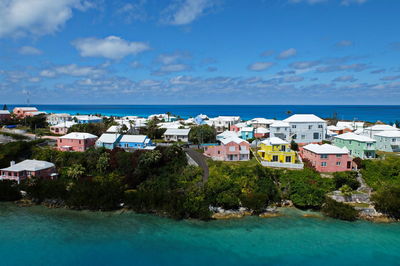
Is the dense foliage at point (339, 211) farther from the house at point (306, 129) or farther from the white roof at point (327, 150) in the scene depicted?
the house at point (306, 129)

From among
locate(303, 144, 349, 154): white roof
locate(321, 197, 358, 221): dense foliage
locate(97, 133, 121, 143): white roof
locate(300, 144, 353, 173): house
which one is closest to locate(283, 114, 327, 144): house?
locate(303, 144, 349, 154): white roof

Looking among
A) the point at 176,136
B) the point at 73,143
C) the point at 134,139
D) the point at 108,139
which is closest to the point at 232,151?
the point at 134,139

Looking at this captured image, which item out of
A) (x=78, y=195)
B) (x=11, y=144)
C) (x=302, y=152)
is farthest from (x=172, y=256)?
(x=11, y=144)

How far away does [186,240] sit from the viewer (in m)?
24.3

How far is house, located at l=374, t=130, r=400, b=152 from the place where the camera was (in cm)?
4397

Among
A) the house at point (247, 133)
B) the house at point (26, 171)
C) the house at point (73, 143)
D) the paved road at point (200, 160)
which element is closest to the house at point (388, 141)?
the house at point (247, 133)

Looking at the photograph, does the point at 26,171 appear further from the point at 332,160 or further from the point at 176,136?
the point at 332,160

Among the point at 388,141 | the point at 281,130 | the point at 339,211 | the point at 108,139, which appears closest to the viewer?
the point at 339,211

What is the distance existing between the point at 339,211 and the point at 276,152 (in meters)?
12.6

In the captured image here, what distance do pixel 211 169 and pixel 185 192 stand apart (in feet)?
21.3

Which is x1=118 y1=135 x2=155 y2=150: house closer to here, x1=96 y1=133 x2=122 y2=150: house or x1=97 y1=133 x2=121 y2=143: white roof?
x1=96 y1=133 x2=122 y2=150: house

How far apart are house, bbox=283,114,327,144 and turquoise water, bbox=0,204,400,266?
23056 millimetres

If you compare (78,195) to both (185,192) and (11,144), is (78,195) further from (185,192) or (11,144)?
(11,144)

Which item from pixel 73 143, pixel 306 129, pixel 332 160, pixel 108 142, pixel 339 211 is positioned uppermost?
pixel 306 129
